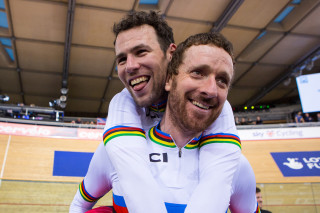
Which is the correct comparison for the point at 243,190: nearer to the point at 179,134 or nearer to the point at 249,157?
the point at 179,134

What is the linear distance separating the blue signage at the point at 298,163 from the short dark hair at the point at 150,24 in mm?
8558

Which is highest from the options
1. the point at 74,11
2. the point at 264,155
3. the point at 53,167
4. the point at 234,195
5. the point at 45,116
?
the point at 74,11

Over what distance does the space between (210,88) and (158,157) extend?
1.22 feet

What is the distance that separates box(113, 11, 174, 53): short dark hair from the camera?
1474 mm

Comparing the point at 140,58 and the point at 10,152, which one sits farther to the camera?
the point at 10,152

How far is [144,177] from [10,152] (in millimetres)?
9228

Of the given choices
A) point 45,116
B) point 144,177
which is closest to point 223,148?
point 144,177

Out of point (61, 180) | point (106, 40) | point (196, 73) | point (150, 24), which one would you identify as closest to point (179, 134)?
point (196, 73)

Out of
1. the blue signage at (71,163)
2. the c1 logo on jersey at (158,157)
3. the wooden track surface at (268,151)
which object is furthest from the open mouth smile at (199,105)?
the wooden track surface at (268,151)

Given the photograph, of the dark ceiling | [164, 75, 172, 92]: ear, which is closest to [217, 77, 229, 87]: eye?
[164, 75, 172, 92]: ear

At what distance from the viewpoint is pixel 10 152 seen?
9062mm

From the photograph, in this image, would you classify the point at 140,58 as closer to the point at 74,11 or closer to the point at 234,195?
the point at 234,195

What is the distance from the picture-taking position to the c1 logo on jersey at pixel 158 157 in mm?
1255

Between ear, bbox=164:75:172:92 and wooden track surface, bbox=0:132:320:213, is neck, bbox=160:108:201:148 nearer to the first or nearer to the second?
ear, bbox=164:75:172:92
